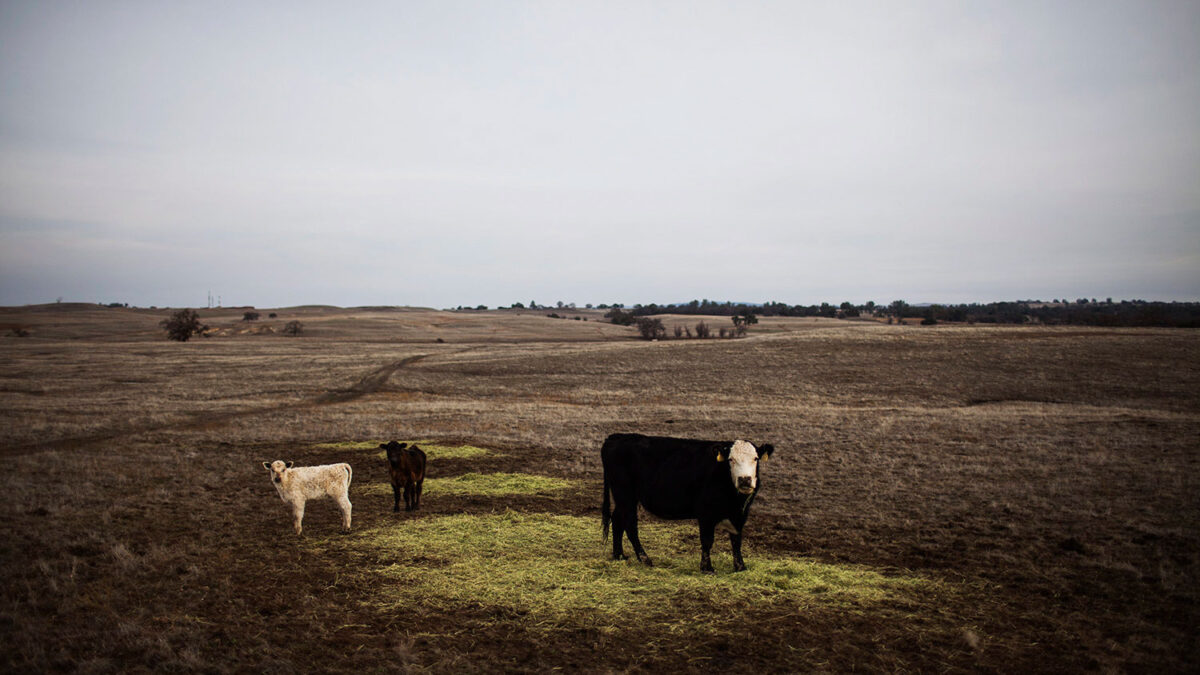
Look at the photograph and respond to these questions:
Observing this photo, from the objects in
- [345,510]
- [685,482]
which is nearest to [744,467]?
[685,482]

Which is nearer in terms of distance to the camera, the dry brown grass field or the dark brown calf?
the dry brown grass field

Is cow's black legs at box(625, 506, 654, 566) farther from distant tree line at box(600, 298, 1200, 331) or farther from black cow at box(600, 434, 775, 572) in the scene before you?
Result: distant tree line at box(600, 298, 1200, 331)

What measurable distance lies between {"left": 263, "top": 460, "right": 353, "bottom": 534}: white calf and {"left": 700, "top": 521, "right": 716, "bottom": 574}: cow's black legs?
6.81 meters

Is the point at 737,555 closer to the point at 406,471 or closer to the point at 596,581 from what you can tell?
the point at 596,581

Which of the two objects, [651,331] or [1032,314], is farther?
[1032,314]

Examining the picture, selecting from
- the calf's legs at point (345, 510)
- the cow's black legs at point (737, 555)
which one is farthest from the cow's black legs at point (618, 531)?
the calf's legs at point (345, 510)

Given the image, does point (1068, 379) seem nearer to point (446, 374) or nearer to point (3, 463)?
point (446, 374)

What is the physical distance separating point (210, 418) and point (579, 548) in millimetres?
25690

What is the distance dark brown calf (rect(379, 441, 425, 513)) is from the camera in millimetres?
12531

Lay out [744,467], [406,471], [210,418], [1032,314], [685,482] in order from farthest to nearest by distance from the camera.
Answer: [1032,314] < [210,418] < [406,471] < [685,482] < [744,467]

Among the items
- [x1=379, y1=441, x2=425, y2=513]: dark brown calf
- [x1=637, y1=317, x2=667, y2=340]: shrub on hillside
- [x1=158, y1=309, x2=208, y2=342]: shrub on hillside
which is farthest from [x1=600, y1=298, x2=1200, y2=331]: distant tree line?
[x1=379, y1=441, x2=425, y2=513]: dark brown calf

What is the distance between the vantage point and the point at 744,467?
852 centimetres

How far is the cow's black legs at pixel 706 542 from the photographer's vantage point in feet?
29.8

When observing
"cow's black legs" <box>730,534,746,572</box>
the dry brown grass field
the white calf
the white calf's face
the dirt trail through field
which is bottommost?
the dirt trail through field
